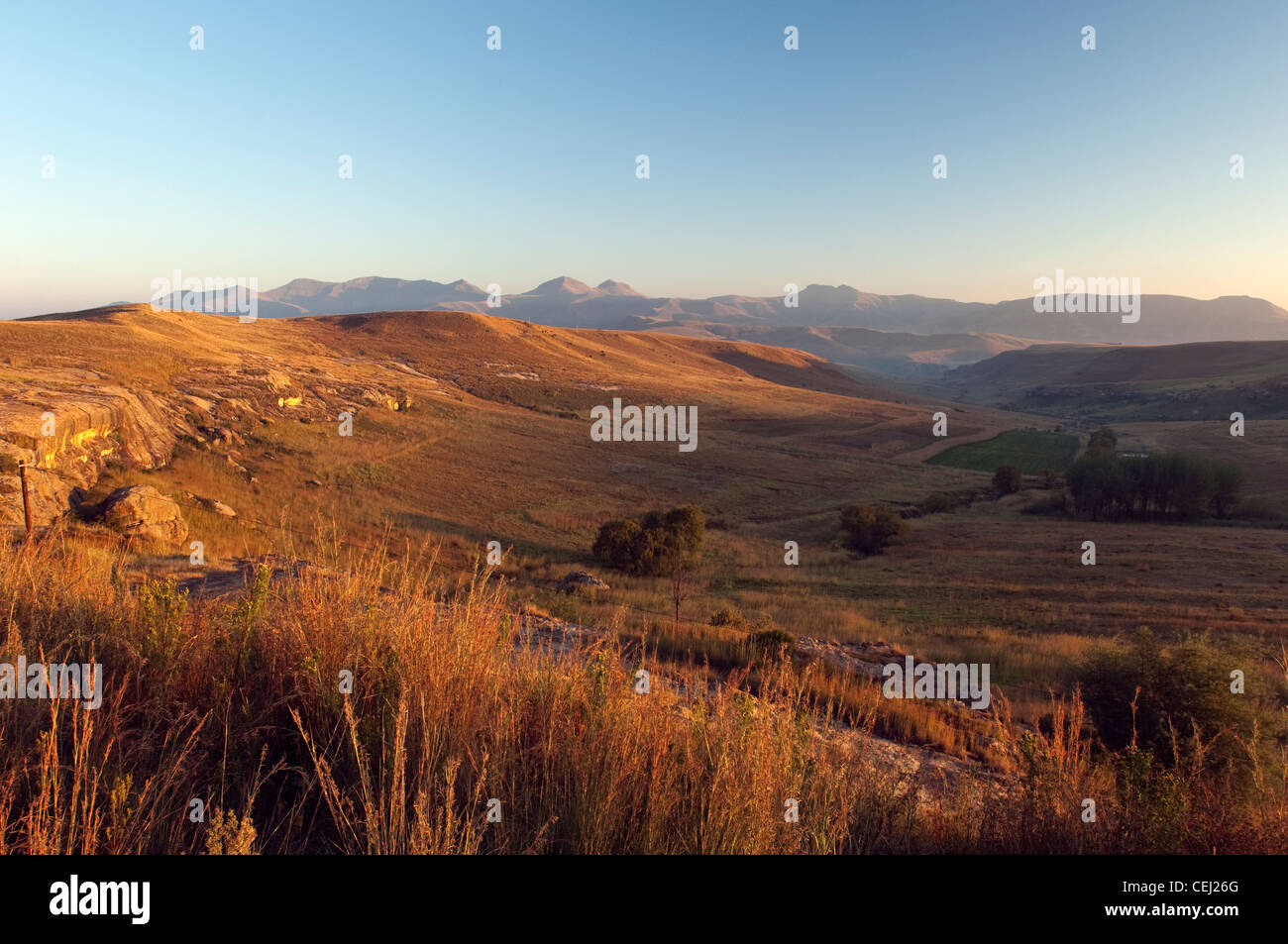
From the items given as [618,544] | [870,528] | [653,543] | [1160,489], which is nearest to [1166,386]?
[1160,489]

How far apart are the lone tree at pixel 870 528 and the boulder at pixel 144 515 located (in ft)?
97.8

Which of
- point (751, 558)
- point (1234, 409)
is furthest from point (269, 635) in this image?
point (1234, 409)

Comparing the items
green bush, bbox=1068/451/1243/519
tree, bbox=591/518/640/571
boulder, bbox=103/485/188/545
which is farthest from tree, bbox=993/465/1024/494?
boulder, bbox=103/485/188/545

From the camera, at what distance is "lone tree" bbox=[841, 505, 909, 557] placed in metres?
35.0

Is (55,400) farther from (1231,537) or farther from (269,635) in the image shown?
(1231,537)

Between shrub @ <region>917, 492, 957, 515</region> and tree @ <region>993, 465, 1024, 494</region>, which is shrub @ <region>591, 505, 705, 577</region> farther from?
tree @ <region>993, 465, 1024, 494</region>

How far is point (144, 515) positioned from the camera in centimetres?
1527

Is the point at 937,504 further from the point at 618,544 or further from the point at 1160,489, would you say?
the point at 618,544

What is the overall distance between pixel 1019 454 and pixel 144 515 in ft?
266

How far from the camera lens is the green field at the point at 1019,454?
67.2 metres

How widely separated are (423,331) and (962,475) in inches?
3057

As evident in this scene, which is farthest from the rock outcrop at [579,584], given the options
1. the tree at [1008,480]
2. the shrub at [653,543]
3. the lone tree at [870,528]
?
the tree at [1008,480]

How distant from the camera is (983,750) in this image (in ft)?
24.8

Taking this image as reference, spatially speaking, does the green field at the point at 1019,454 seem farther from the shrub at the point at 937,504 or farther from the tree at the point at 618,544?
the tree at the point at 618,544
